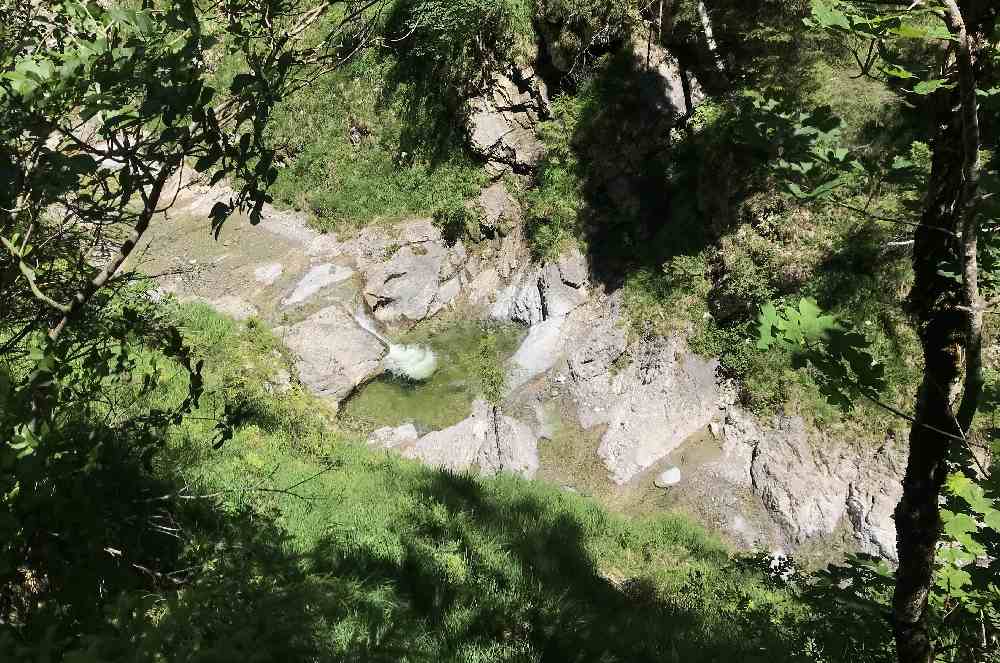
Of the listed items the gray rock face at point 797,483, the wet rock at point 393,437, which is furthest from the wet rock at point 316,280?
the gray rock face at point 797,483

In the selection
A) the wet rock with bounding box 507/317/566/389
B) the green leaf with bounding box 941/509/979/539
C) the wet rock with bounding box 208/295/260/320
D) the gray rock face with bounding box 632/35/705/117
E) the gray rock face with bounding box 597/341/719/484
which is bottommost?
the gray rock face with bounding box 597/341/719/484

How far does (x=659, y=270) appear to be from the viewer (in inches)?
395

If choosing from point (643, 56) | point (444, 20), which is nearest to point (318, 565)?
point (643, 56)

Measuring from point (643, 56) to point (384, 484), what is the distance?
906cm

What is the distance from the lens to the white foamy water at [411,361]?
10.3 metres

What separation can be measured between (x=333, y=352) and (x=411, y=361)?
1221mm

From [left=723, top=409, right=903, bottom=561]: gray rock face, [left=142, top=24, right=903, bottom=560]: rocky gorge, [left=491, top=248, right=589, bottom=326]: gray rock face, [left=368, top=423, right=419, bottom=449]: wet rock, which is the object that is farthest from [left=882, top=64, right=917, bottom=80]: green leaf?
[left=491, top=248, right=589, bottom=326]: gray rock face

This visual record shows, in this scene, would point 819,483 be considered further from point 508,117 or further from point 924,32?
point 508,117

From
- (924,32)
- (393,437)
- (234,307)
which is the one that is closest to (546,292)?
(393,437)

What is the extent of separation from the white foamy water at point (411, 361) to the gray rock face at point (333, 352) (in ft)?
0.60

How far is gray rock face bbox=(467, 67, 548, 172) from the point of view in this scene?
12.4 meters

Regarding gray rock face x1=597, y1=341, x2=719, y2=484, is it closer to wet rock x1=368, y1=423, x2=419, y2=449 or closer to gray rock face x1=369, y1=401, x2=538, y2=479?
gray rock face x1=369, y1=401, x2=538, y2=479

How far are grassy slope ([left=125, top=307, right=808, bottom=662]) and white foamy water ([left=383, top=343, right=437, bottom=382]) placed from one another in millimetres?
2498

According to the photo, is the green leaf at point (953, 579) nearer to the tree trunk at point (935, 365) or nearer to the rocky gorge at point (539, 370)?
the tree trunk at point (935, 365)
